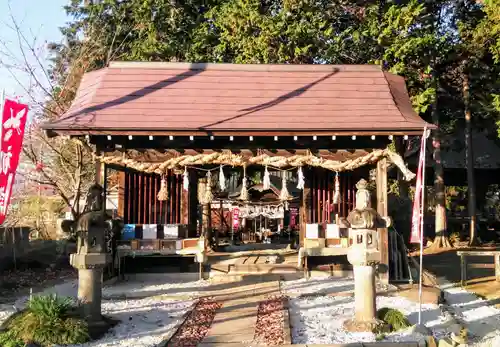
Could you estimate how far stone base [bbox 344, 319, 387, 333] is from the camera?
7.83m

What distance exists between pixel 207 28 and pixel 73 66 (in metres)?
7.47

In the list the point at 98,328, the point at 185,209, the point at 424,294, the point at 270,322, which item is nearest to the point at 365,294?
the point at 270,322

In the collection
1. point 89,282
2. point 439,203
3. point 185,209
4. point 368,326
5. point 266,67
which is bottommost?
point 368,326

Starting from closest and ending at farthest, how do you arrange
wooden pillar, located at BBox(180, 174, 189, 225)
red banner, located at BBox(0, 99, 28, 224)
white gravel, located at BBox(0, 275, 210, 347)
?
red banner, located at BBox(0, 99, 28, 224)
white gravel, located at BBox(0, 275, 210, 347)
wooden pillar, located at BBox(180, 174, 189, 225)

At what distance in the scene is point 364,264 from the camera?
318 inches

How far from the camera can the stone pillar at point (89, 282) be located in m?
8.22

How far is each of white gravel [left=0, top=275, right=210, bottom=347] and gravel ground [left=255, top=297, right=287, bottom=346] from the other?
1.52m

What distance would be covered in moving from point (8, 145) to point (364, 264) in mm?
6348

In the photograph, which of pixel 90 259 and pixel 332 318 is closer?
pixel 90 259

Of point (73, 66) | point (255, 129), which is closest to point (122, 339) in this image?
point (255, 129)

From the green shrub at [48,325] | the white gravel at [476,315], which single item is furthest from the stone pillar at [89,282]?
the white gravel at [476,315]

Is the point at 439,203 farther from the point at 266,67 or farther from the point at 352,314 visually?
the point at 352,314

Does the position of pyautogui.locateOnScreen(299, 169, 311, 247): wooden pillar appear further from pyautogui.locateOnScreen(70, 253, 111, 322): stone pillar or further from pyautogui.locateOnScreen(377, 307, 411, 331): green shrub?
pyautogui.locateOnScreen(70, 253, 111, 322): stone pillar

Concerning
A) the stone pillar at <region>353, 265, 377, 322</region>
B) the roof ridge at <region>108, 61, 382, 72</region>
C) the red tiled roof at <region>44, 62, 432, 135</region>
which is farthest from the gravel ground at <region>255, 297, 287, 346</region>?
the roof ridge at <region>108, 61, 382, 72</region>
